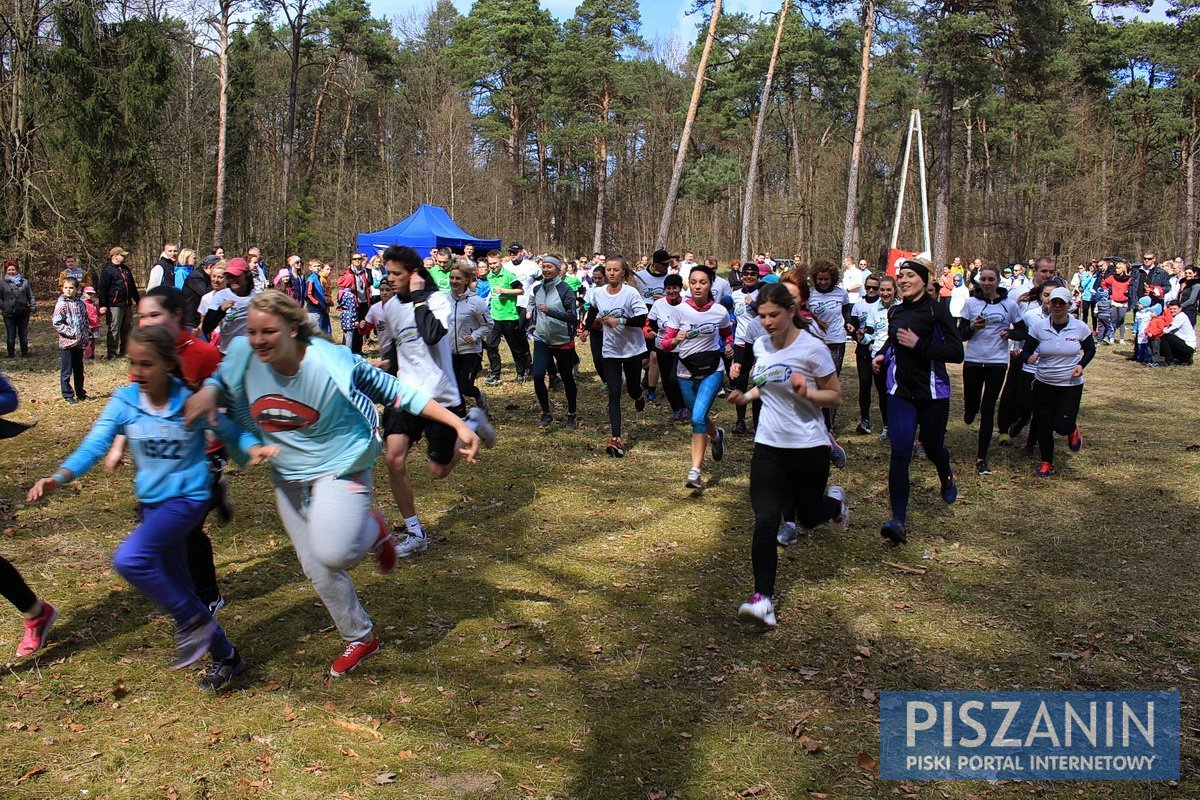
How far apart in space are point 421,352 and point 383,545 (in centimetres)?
202

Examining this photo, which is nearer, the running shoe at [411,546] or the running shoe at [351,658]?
the running shoe at [351,658]

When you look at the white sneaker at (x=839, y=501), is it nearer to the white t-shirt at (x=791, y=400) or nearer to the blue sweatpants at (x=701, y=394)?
the white t-shirt at (x=791, y=400)

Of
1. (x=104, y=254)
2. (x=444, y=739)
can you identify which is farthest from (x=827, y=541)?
(x=104, y=254)

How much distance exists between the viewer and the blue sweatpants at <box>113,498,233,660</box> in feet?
13.4

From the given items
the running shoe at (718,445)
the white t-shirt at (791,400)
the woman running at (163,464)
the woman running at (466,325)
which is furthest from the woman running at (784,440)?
the woman running at (466,325)

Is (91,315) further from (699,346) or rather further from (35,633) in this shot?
(35,633)

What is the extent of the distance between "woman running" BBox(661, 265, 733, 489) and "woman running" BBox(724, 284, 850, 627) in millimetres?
2563

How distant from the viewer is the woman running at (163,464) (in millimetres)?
4184

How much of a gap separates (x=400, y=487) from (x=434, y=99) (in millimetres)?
41433

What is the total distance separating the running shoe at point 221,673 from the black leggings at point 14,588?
1.06 meters

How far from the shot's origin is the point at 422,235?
1192 inches

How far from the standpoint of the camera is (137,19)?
1146 inches

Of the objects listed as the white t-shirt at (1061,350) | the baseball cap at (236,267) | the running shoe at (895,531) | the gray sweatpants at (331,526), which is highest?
the baseball cap at (236,267)

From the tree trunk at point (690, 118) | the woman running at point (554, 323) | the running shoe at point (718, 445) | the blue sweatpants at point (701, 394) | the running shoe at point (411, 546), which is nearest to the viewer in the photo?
the running shoe at point (411, 546)
